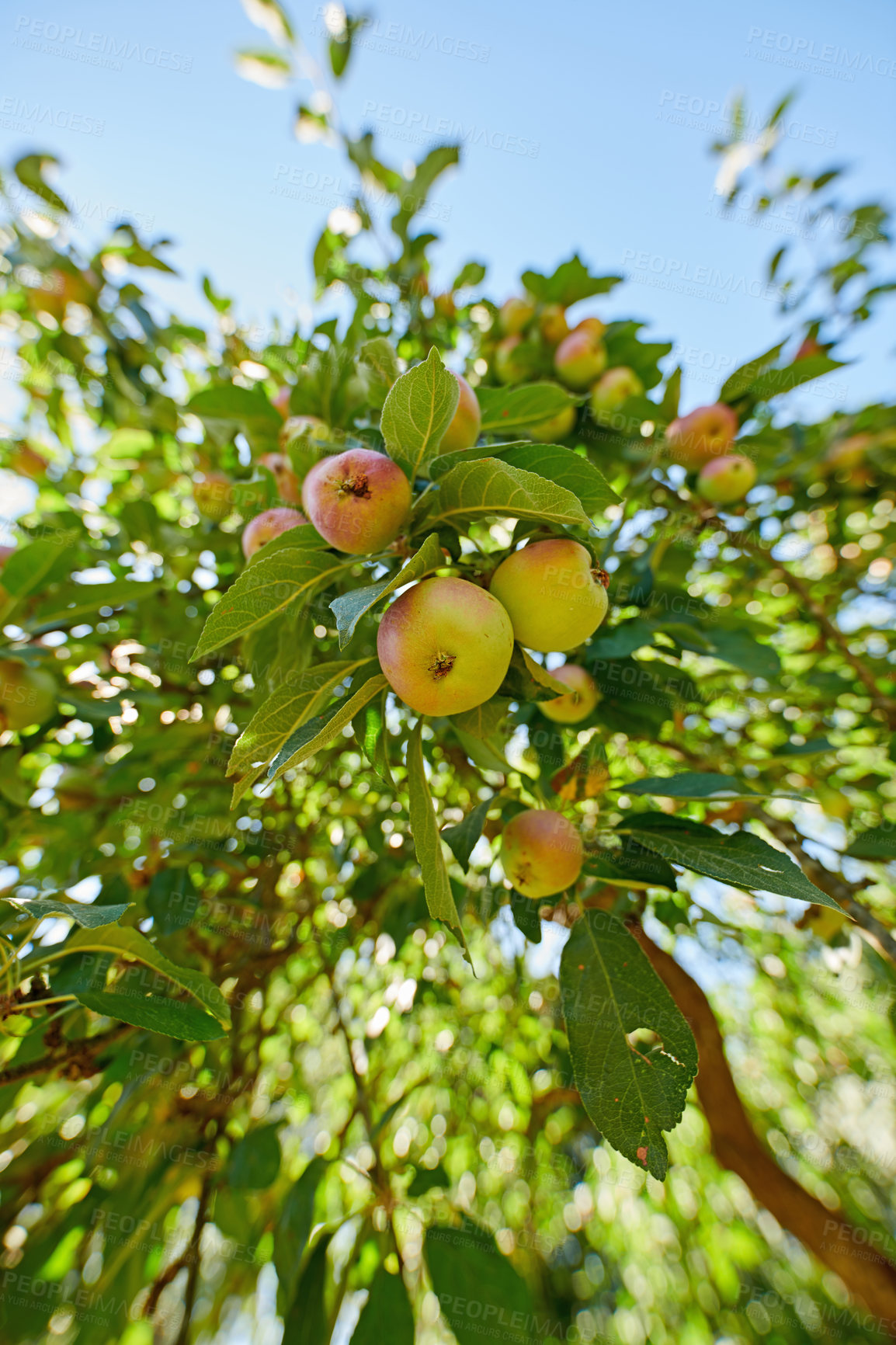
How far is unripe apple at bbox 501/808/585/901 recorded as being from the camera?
1185 mm

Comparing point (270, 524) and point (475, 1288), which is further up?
point (270, 524)

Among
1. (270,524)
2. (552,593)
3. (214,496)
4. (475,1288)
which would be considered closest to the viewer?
(552,593)

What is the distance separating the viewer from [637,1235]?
414 centimetres

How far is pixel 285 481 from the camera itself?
1457 mm

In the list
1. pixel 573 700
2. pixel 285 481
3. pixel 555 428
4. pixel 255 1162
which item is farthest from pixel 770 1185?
pixel 285 481

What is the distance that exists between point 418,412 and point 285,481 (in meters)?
0.63

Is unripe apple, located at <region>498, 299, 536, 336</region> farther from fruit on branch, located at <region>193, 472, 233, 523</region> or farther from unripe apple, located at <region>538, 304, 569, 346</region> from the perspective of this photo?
fruit on branch, located at <region>193, 472, 233, 523</region>

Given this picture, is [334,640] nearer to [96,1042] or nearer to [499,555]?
[499,555]

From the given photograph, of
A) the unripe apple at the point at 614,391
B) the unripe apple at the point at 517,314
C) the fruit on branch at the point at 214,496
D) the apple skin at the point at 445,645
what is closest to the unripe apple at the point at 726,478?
the unripe apple at the point at 614,391

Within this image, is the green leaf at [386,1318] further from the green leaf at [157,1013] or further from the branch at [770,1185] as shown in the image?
the branch at [770,1185]

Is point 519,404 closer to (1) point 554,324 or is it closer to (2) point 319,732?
(2) point 319,732

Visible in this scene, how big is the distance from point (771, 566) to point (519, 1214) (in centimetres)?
360

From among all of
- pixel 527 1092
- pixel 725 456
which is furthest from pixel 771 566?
pixel 527 1092

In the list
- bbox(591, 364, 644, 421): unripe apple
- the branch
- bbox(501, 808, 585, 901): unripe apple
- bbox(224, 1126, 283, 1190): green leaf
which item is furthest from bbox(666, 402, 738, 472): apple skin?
bbox(224, 1126, 283, 1190): green leaf
